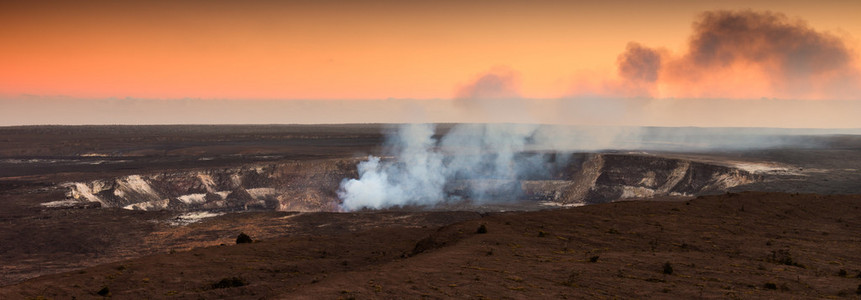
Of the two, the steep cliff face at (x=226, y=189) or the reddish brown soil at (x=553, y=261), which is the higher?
the reddish brown soil at (x=553, y=261)

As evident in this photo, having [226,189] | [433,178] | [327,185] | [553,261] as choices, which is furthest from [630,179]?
[553,261]

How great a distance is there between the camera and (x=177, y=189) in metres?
Result: 61.5

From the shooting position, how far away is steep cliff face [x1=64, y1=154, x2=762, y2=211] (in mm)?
57094

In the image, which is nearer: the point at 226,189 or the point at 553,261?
the point at 553,261

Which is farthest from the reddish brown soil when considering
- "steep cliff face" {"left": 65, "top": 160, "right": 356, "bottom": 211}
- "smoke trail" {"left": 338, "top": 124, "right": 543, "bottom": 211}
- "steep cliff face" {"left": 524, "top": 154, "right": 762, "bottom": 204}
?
"smoke trail" {"left": 338, "top": 124, "right": 543, "bottom": 211}

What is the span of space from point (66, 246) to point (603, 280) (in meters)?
32.4

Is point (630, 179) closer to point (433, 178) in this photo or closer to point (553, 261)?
point (433, 178)

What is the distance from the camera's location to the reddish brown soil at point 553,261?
58.0 ft

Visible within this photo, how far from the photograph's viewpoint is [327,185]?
228 ft

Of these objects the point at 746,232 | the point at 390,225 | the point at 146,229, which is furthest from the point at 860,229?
the point at 146,229

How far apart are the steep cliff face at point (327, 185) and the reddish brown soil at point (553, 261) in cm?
2665

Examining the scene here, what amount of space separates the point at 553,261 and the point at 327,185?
50961 millimetres

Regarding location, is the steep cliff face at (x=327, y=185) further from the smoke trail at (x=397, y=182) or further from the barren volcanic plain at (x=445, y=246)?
the smoke trail at (x=397, y=182)

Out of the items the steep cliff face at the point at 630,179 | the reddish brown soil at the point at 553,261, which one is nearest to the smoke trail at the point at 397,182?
the steep cliff face at the point at 630,179
